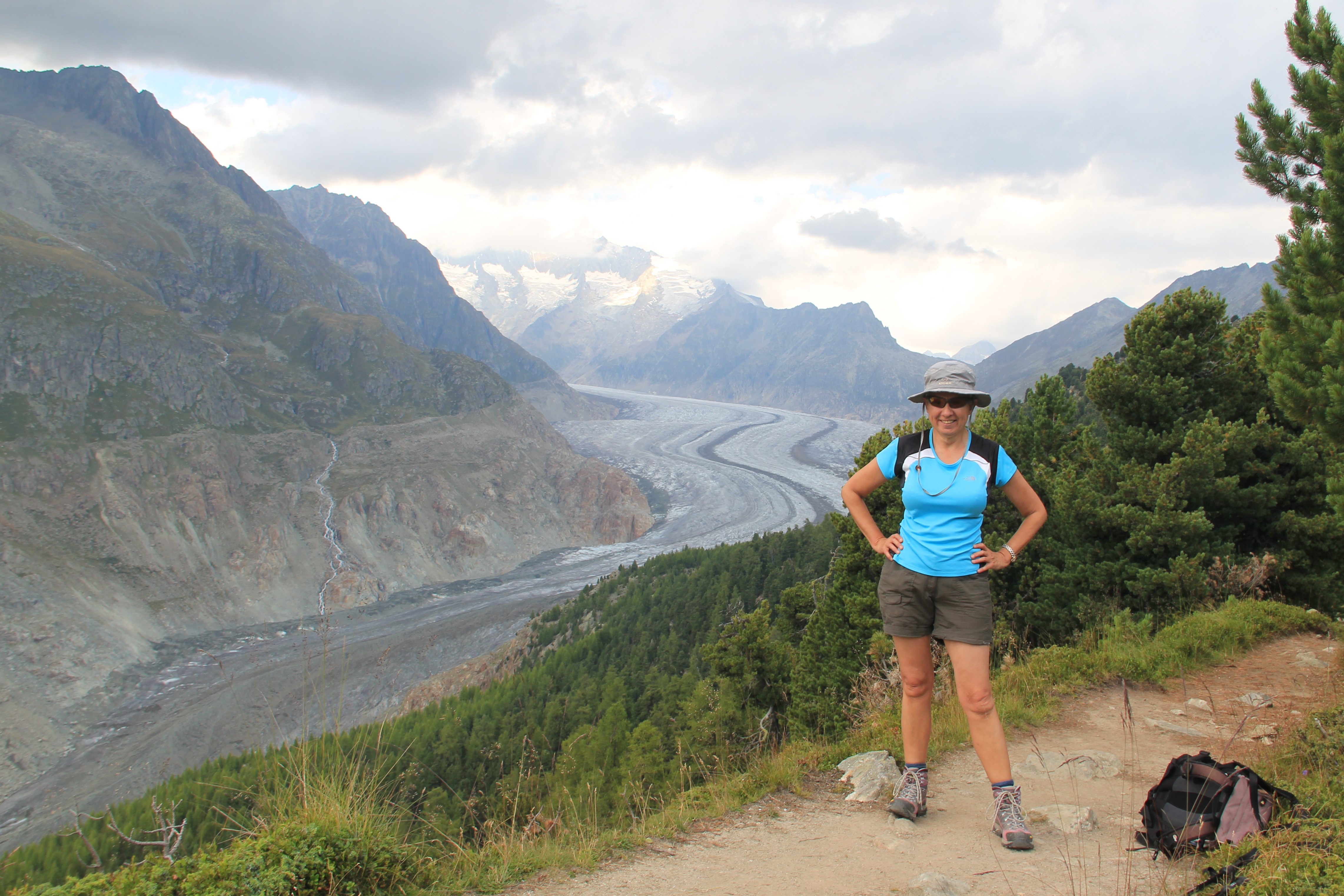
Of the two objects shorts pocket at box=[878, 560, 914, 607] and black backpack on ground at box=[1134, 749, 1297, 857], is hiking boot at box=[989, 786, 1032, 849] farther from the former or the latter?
shorts pocket at box=[878, 560, 914, 607]

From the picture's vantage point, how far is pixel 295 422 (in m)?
104

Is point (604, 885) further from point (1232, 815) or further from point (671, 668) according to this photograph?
point (671, 668)

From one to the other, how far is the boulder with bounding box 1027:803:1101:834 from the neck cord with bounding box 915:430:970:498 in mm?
2221

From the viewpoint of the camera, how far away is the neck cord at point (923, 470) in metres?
4.33

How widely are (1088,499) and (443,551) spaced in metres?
90.1

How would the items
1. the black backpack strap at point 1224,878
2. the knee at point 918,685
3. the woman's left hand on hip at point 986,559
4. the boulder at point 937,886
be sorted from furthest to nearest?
the knee at point 918,685
the woman's left hand on hip at point 986,559
the boulder at point 937,886
the black backpack strap at point 1224,878

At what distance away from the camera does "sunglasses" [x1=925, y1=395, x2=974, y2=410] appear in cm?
440

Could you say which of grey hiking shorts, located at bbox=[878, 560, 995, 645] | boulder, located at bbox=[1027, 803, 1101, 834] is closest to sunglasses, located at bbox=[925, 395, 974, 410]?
grey hiking shorts, located at bbox=[878, 560, 995, 645]

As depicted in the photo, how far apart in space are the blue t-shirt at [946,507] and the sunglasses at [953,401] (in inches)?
9.9

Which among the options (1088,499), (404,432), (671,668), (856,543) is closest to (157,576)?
(404,432)

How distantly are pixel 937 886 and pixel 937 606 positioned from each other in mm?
1504

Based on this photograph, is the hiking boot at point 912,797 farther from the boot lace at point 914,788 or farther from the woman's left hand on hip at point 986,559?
the woman's left hand on hip at point 986,559

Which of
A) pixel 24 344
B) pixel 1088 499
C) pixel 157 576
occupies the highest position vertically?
pixel 24 344

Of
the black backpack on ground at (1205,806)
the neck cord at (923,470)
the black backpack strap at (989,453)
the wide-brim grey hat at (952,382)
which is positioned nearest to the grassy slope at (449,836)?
the black backpack on ground at (1205,806)
